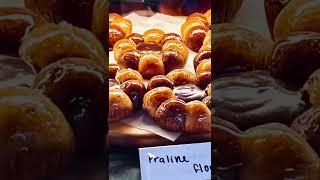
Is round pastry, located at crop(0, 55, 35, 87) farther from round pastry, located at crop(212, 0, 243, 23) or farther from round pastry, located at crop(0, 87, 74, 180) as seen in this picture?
round pastry, located at crop(212, 0, 243, 23)

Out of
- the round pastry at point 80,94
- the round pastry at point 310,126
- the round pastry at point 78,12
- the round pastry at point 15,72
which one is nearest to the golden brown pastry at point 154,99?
the round pastry at point 80,94

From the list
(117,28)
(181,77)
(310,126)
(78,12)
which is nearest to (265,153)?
(310,126)

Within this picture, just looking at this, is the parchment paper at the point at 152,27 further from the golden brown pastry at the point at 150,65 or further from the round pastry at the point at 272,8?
the round pastry at the point at 272,8

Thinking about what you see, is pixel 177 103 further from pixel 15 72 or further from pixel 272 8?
pixel 15 72

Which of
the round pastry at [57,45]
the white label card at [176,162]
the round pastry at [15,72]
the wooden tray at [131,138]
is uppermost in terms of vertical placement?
the round pastry at [57,45]

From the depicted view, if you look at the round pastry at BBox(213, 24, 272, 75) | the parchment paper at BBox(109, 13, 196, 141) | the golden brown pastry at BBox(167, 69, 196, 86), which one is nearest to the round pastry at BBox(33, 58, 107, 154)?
the parchment paper at BBox(109, 13, 196, 141)

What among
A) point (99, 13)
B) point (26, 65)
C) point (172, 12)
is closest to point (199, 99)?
point (172, 12)
